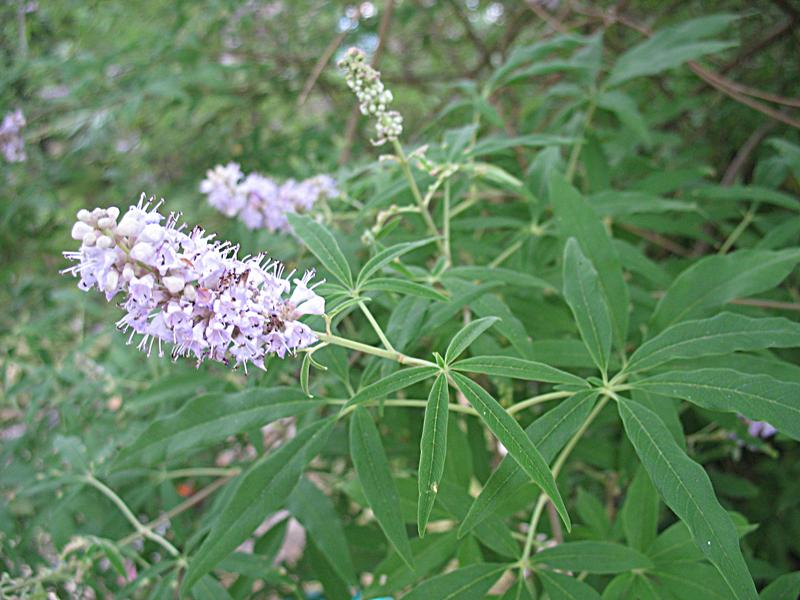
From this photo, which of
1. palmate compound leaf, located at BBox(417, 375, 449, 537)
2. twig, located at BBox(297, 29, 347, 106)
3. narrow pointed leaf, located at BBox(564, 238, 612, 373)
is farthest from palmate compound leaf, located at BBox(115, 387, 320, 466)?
twig, located at BBox(297, 29, 347, 106)

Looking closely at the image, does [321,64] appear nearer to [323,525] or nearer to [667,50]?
[667,50]

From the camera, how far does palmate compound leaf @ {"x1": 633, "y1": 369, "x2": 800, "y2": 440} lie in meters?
1.00

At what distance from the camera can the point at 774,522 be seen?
2021 mm

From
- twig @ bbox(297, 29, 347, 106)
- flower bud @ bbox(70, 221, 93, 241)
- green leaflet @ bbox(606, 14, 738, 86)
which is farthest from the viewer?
twig @ bbox(297, 29, 347, 106)

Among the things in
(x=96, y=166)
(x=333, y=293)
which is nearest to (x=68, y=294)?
(x=96, y=166)

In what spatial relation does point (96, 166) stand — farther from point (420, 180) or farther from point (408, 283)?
point (408, 283)

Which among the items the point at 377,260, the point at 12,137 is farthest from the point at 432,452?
the point at 12,137

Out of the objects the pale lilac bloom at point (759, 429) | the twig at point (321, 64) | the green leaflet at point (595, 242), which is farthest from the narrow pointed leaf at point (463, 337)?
the twig at point (321, 64)

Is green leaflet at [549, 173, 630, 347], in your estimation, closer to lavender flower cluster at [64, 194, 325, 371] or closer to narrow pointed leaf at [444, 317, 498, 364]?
narrow pointed leaf at [444, 317, 498, 364]

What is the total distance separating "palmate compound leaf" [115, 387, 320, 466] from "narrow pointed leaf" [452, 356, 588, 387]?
35 cm

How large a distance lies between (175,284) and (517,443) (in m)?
0.49

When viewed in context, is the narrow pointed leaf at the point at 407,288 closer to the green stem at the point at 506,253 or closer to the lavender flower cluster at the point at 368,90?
the lavender flower cluster at the point at 368,90

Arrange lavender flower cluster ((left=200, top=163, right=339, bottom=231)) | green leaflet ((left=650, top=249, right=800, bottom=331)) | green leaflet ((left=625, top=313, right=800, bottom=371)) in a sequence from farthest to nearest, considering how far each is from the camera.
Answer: lavender flower cluster ((left=200, top=163, right=339, bottom=231)), green leaflet ((left=650, top=249, right=800, bottom=331)), green leaflet ((left=625, top=313, right=800, bottom=371))

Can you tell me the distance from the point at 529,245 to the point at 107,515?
49.2 inches
